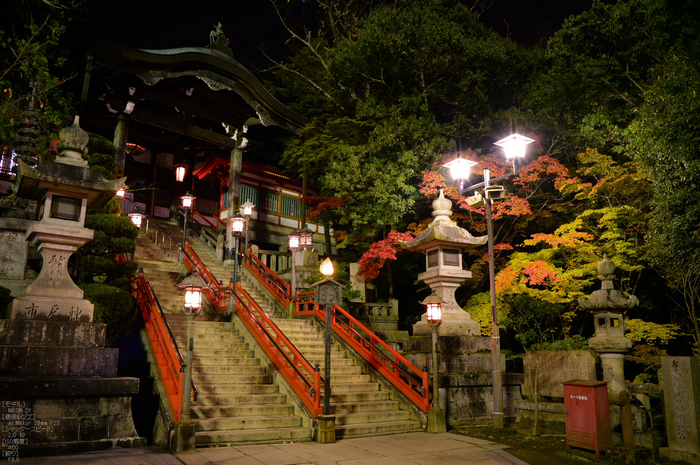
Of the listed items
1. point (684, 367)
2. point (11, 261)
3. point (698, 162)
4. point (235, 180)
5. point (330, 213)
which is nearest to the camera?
point (684, 367)

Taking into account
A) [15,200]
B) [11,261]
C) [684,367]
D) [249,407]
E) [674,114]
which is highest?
[674,114]

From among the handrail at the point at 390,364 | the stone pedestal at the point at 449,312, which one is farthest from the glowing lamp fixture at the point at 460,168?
the handrail at the point at 390,364

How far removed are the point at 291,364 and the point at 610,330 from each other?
6914 mm

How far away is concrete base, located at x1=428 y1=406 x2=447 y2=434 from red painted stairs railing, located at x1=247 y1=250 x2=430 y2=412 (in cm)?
29

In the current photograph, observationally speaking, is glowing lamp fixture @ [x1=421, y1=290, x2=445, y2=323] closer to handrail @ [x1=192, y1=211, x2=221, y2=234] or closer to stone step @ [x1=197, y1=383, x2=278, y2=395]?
stone step @ [x1=197, y1=383, x2=278, y2=395]

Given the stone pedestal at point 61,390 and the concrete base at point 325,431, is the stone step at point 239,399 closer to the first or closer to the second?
the stone pedestal at point 61,390

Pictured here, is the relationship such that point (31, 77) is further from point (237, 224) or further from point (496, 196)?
point (496, 196)

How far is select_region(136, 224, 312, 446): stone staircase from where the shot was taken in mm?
9328

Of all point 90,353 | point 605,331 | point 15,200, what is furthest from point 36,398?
point 605,331

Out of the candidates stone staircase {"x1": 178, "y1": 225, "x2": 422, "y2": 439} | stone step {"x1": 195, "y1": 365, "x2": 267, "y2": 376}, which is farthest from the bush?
stone staircase {"x1": 178, "y1": 225, "x2": 422, "y2": 439}

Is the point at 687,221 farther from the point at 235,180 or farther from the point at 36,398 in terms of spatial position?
the point at 235,180

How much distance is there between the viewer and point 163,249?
2077 cm

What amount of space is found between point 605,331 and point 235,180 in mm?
16637

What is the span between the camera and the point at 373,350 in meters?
13.2
